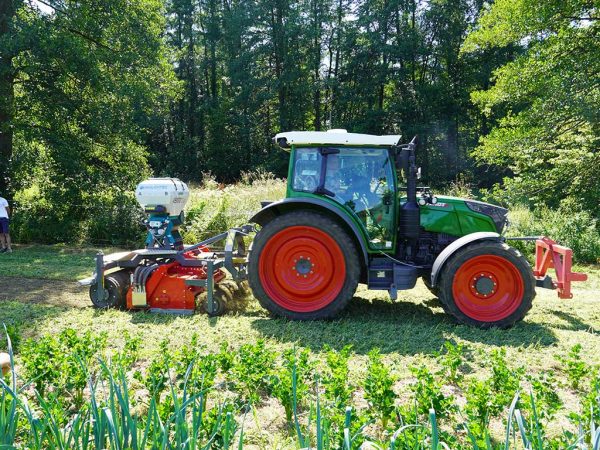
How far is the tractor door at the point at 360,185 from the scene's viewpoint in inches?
223

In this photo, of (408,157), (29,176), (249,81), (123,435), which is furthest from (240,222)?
(249,81)

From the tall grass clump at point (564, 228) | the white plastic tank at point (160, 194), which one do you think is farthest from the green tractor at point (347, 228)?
the tall grass clump at point (564, 228)

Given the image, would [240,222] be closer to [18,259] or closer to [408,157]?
[18,259]

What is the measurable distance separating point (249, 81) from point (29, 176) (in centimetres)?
1945

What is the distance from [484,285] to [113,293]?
432 centimetres

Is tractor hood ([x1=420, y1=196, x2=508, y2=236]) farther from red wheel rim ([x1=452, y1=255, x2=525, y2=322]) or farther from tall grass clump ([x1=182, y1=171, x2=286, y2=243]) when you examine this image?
tall grass clump ([x1=182, y1=171, x2=286, y2=243])

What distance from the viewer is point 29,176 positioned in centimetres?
1270

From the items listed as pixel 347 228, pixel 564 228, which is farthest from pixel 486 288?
pixel 564 228

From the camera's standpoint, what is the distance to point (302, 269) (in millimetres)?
5656

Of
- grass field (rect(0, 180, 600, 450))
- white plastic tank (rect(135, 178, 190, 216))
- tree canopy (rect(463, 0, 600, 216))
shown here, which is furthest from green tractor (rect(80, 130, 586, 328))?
tree canopy (rect(463, 0, 600, 216))

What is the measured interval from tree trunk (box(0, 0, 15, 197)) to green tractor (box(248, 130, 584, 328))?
883 cm

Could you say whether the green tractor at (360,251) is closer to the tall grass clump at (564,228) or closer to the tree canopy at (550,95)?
the tall grass clump at (564,228)

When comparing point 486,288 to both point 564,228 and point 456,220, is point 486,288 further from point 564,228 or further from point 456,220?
point 564,228

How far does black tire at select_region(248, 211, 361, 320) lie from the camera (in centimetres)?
550
